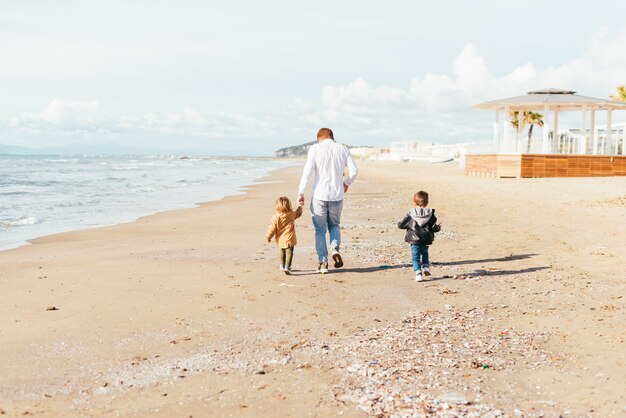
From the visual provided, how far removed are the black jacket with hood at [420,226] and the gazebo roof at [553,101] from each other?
19051mm

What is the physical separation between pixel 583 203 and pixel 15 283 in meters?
11.9

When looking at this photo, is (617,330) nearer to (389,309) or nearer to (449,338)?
(449,338)

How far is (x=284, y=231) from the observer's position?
7.24 meters

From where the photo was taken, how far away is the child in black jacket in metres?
6.78

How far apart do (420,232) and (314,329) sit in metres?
2.37

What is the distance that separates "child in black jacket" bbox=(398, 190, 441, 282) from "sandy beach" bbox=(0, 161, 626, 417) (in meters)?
0.21

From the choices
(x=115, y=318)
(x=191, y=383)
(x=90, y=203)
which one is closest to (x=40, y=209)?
(x=90, y=203)

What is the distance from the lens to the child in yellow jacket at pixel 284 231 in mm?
7121

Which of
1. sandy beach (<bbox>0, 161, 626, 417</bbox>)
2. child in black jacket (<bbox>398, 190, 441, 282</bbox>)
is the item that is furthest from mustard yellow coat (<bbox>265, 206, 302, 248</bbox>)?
child in black jacket (<bbox>398, 190, 441, 282</bbox>)

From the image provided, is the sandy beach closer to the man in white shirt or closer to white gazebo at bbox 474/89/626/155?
the man in white shirt

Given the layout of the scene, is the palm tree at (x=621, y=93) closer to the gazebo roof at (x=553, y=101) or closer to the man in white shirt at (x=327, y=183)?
the gazebo roof at (x=553, y=101)

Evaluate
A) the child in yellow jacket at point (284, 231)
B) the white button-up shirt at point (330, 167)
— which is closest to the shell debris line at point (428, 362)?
the child in yellow jacket at point (284, 231)

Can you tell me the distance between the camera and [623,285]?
622 centimetres

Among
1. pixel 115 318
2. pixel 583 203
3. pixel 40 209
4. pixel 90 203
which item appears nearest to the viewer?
pixel 115 318
